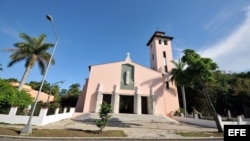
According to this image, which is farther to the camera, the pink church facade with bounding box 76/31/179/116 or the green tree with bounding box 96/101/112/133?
the pink church facade with bounding box 76/31/179/116

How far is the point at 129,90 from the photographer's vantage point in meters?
26.2

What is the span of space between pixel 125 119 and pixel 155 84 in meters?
9.44

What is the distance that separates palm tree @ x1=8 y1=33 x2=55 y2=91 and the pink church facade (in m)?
7.55

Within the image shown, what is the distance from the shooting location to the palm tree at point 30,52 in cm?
2209

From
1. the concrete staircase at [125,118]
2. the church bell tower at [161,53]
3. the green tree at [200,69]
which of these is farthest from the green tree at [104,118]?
the church bell tower at [161,53]

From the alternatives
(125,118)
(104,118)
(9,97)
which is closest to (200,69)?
(104,118)

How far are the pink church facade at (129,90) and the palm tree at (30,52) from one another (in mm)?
7548

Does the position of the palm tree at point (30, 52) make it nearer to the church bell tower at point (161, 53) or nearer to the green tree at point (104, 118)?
the green tree at point (104, 118)

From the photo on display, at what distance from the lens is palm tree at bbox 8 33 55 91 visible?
72.5 ft

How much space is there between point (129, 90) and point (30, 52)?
16.3 m

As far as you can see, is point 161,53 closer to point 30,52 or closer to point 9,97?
point 30,52

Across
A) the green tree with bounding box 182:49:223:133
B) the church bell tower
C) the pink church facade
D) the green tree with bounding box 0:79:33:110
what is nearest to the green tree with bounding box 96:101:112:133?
the green tree with bounding box 182:49:223:133

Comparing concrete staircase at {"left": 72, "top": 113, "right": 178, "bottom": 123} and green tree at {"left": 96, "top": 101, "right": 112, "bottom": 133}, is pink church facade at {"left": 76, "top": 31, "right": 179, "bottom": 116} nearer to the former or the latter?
concrete staircase at {"left": 72, "top": 113, "right": 178, "bottom": 123}

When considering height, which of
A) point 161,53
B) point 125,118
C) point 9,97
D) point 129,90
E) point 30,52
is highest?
point 161,53
